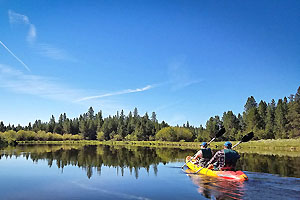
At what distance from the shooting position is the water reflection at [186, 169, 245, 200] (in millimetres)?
12615

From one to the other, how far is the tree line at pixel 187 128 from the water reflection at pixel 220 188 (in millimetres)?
66341

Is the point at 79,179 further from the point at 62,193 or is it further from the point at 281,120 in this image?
the point at 281,120

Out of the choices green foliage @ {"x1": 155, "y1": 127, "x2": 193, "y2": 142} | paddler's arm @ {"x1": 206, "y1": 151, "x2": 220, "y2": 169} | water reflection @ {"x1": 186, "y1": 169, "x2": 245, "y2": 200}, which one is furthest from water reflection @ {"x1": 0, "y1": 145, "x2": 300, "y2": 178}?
green foliage @ {"x1": 155, "y1": 127, "x2": 193, "y2": 142}

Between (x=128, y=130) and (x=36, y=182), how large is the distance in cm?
11192

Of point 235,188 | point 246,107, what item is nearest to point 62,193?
point 235,188

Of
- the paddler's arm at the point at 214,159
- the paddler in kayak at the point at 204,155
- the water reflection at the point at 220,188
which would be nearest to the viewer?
the water reflection at the point at 220,188

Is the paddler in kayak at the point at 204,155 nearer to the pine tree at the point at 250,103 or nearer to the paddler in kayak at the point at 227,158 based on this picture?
the paddler in kayak at the point at 227,158

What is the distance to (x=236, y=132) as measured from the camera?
94500mm

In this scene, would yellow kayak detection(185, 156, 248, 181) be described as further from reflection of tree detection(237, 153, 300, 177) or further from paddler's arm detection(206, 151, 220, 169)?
reflection of tree detection(237, 153, 300, 177)

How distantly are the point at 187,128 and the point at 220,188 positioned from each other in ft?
366

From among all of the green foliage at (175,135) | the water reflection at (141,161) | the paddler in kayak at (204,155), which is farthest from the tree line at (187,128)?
the paddler in kayak at (204,155)

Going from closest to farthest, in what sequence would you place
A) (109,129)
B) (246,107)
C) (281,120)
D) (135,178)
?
(135,178) → (281,120) → (246,107) → (109,129)

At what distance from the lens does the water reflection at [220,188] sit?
41.4 feet

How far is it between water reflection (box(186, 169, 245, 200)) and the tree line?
66.3 meters
